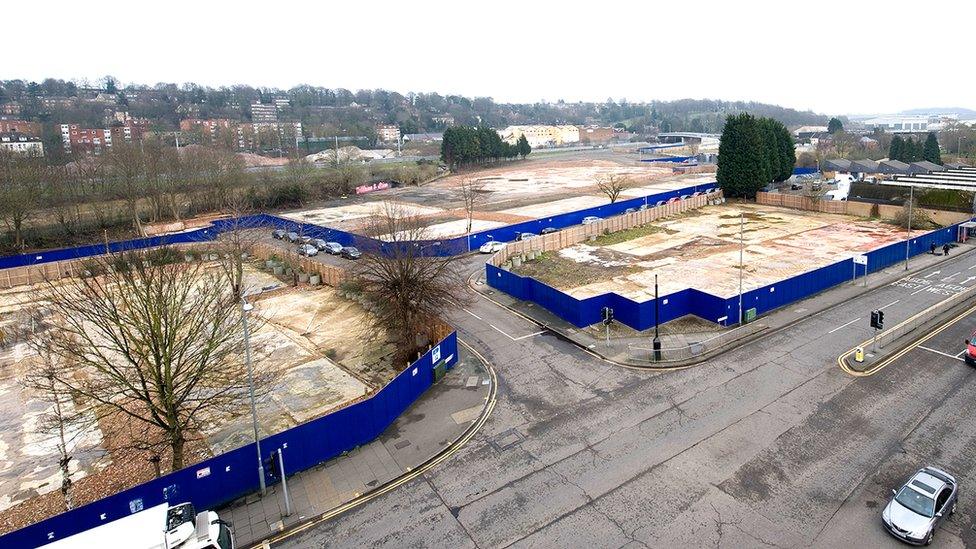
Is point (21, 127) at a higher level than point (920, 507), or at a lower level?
higher

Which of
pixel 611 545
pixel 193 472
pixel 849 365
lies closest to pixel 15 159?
Result: pixel 193 472

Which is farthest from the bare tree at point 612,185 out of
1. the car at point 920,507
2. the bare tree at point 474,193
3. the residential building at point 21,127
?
the residential building at point 21,127

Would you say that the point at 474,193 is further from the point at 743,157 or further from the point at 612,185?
the point at 743,157

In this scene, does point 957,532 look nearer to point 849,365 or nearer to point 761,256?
point 849,365

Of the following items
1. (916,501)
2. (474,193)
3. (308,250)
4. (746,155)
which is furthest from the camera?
(474,193)

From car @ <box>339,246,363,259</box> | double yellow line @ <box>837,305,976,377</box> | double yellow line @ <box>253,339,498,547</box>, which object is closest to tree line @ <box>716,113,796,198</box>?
double yellow line @ <box>837,305,976,377</box>

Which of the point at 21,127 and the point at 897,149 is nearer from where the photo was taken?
the point at 897,149

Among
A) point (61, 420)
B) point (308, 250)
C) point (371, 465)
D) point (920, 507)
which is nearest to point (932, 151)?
point (308, 250)

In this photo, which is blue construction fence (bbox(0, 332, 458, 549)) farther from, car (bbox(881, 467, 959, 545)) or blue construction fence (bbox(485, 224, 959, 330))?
car (bbox(881, 467, 959, 545))

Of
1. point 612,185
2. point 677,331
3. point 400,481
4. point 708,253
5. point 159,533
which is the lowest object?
point 400,481
